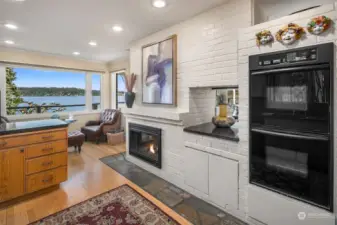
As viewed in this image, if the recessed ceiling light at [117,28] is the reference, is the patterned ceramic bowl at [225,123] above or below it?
below

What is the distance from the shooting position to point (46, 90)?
524cm

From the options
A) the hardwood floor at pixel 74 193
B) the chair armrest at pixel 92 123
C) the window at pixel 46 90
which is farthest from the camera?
the chair armrest at pixel 92 123

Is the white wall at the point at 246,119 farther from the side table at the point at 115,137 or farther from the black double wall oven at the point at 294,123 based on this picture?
the side table at the point at 115,137

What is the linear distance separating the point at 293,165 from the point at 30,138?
2979 mm

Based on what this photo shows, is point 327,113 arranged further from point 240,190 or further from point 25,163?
point 25,163

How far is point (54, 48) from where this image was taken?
4184 mm

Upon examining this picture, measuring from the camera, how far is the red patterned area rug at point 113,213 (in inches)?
75.7

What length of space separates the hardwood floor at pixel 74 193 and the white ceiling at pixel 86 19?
244cm

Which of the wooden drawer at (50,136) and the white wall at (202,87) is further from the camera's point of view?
the wooden drawer at (50,136)

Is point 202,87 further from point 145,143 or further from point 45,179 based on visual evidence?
point 45,179

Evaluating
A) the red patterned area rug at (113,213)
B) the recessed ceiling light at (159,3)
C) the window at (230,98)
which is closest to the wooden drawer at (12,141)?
the red patterned area rug at (113,213)

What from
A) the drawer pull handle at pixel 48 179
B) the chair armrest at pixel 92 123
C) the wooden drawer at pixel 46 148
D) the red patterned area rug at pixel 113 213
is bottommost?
the red patterned area rug at pixel 113 213

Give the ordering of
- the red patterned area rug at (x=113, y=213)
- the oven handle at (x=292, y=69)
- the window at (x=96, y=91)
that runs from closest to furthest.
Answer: the oven handle at (x=292, y=69) < the red patterned area rug at (x=113, y=213) < the window at (x=96, y=91)

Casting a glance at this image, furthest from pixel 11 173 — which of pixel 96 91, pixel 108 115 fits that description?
pixel 96 91
